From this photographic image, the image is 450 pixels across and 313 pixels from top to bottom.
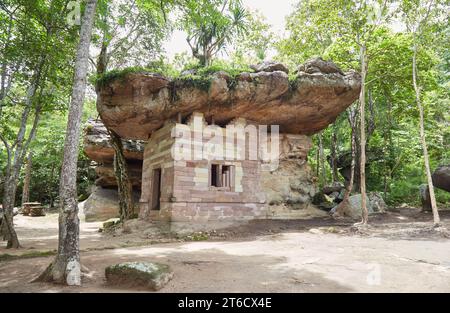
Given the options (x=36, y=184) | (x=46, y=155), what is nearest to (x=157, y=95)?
(x=46, y=155)

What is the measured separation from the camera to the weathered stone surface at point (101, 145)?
1614cm

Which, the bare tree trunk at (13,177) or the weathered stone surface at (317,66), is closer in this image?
the bare tree trunk at (13,177)

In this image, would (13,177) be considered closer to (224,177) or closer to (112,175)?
(224,177)

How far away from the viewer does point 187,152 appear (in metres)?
10.8

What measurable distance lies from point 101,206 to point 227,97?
11.2 meters

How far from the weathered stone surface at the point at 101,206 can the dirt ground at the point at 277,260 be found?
7.57 m

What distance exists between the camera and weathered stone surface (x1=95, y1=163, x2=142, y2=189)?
1765cm

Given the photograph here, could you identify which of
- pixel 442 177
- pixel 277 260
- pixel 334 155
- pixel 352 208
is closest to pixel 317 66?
pixel 352 208

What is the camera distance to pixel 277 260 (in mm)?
6188

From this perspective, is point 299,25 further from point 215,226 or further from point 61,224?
point 61,224

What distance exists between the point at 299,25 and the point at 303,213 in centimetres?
810
